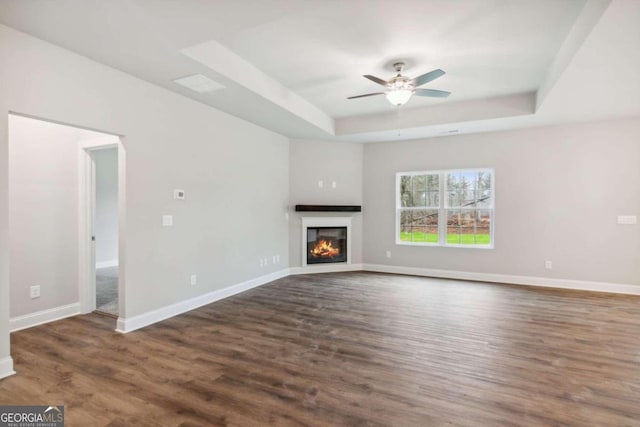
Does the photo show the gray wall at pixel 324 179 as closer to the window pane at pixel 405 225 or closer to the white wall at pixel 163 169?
the white wall at pixel 163 169

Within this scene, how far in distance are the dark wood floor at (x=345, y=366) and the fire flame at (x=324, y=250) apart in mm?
2289

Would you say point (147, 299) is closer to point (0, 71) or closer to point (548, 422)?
point (0, 71)

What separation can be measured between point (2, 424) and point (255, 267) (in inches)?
139

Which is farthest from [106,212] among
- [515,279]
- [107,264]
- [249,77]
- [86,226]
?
[515,279]

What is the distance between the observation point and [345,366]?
257 centimetres

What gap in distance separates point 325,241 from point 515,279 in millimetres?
3618

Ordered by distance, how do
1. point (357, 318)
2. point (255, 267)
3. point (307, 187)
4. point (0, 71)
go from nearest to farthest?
point (0, 71)
point (357, 318)
point (255, 267)
point (307, 187)

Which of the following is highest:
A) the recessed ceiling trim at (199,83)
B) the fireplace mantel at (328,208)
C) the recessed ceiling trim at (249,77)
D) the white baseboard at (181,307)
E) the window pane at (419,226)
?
the recessed ceiling trim at (249,77)

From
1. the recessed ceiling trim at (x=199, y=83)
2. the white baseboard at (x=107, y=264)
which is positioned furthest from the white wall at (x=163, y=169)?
the white baseboard at (x=107, y=264)

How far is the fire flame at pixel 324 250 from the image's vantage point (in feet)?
21.2

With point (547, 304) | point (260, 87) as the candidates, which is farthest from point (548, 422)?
point (260, 87)

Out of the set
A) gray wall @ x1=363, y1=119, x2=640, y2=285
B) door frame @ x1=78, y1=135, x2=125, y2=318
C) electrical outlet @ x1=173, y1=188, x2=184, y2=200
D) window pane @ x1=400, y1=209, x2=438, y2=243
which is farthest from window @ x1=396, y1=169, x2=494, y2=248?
door frame @ x1=78, y1=135, x2=125, y2=318

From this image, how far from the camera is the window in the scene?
5.79 metres

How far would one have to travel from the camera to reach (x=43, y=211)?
3.61m
